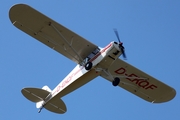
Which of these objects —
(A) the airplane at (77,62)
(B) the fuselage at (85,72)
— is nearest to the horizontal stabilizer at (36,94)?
(A) the airplane at (77,62)

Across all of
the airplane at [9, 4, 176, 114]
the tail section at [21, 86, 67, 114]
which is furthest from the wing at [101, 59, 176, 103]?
the tail section at [21, 86, 67, 114]

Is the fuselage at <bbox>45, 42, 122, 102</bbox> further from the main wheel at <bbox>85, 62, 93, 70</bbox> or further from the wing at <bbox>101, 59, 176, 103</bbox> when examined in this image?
the wing at <bbox>101, 59, 176, 103</bbox>

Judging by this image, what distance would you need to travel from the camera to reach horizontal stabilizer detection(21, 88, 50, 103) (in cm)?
2886

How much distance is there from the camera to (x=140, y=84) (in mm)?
29297

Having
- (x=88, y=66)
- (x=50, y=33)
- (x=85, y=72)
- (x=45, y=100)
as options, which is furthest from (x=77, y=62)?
(x=45, y=100)

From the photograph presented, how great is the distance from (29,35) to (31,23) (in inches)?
30.2

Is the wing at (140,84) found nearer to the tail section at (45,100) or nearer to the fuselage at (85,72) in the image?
the fuselage at (85,72)

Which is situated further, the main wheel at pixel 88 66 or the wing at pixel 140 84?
the wing at pixel 140 84

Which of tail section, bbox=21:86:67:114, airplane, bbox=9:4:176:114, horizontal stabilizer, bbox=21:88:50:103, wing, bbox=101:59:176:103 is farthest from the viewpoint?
tail section, bbox=21:86:67:114

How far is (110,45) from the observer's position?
2536 cm

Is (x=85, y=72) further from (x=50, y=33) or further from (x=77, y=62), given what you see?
(x=50, y=33)

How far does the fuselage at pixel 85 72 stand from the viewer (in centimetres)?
2536

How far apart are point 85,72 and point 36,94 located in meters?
4.47

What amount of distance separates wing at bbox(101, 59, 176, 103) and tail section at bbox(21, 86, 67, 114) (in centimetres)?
380
